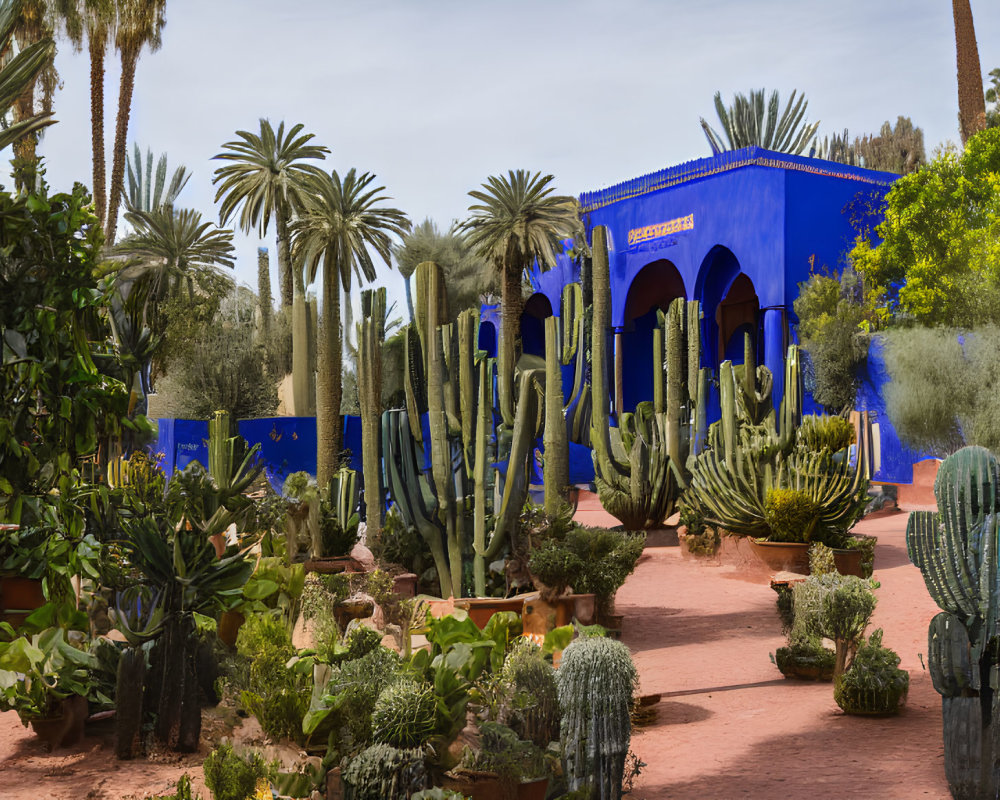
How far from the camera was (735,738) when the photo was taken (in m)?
6.37

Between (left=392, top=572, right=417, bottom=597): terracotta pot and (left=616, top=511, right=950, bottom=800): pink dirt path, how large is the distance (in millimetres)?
2027

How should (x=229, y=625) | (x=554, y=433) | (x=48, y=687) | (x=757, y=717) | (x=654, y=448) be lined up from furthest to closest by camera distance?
(x=654, y=448) → (x=554, y=433) → (x=229, y=625) → (x=757, y=717) → (x=48, y=687)

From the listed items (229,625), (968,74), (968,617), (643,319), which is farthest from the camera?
(643,319)

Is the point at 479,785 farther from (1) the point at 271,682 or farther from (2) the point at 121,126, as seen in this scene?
(2) the point at 121,126

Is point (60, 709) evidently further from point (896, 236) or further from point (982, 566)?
point (896, 236)

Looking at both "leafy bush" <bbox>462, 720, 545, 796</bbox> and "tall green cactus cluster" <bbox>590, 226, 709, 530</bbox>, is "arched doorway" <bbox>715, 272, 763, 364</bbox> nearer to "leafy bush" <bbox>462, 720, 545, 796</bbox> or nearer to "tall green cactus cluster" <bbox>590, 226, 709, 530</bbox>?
"tall green cactus cluster" <bbox>590, 226, 709, 530</bbox>

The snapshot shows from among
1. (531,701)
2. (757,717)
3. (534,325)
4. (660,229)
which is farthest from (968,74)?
(531,701)

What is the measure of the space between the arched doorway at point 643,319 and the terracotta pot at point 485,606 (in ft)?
72.3

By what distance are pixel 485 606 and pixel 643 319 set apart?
2470 centimetres

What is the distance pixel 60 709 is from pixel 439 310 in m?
5.38

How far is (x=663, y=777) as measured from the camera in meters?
5.64

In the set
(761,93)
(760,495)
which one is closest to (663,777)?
(760,495)

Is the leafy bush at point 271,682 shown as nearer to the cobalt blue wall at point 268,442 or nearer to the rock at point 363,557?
the rock at point 363,557

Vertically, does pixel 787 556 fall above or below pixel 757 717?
above
